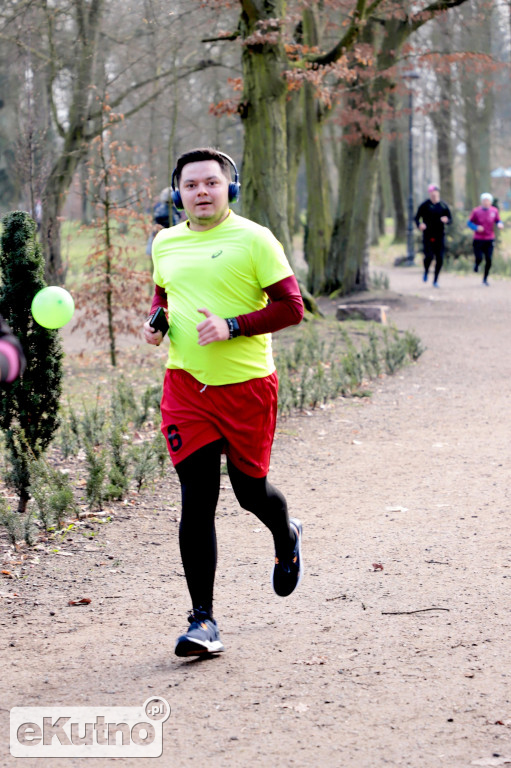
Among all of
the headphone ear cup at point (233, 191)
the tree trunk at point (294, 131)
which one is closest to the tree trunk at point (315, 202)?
the tree trunk at point (294, 131)

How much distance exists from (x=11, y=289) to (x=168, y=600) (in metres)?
2.32

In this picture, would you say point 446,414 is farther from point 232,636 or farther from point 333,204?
point 333,204

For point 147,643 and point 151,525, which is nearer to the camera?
Result: point 147,643

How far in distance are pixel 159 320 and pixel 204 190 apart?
1.80 feet

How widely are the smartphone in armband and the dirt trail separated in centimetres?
137

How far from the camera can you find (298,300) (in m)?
4.17

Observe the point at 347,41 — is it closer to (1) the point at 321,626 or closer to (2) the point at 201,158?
(2) the point at 201,158

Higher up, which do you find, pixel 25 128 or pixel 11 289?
pixel 25 128

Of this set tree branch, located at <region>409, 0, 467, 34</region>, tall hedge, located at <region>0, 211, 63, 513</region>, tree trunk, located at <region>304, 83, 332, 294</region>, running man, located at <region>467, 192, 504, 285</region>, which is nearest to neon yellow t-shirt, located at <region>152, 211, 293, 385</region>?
tall hedge, located at <region>0, 211, 63, 513</region>

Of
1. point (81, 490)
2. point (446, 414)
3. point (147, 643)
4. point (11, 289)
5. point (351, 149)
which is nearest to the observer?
point (147, 643)

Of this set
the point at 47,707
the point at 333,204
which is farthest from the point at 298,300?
the point at 333,204

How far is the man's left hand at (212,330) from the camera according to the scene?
3.94 m

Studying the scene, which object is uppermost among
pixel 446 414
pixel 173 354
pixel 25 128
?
pixel 25 128

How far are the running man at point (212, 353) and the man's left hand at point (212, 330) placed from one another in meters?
0.09
